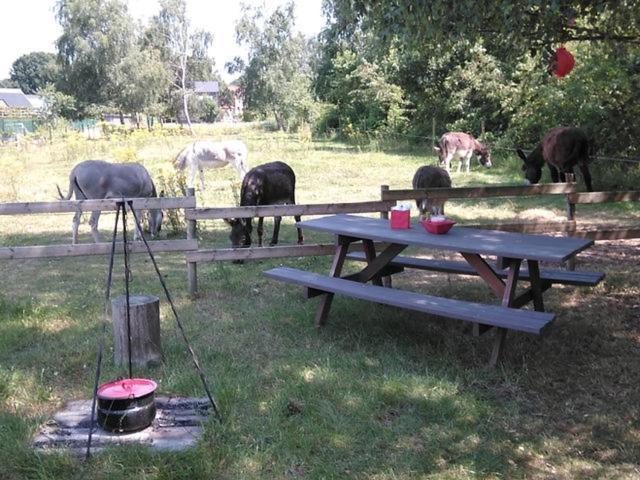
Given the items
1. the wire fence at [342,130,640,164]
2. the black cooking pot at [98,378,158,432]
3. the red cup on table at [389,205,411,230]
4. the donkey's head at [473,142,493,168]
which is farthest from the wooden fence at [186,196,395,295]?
the donkey's head at [473,142,493,168]

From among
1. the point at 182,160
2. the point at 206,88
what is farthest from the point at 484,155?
the point at 206,88

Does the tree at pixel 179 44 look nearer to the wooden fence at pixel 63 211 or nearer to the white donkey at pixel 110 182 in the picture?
the white donkey at pixel 110 182

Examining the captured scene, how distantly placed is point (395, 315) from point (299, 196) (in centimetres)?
881

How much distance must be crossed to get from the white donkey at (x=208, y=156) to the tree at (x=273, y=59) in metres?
37.6

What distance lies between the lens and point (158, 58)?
174 ft

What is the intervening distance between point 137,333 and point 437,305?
233 cm

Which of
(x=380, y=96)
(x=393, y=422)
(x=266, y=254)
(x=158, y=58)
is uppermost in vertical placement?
(x=158, y=58)

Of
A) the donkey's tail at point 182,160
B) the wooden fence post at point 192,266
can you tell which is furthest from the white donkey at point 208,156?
the wooden fence post at point 192,266

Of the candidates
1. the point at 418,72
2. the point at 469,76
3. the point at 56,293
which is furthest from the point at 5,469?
the point at 418,72

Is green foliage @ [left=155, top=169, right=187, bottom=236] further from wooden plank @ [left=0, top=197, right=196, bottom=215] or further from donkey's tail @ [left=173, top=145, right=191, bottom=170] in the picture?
wooden plank @ [left=0, top=197, right=196, bottom=215]

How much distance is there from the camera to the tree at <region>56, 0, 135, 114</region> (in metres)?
50.7

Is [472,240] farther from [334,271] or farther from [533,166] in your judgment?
[533,166]

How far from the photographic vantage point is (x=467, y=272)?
19.0ft

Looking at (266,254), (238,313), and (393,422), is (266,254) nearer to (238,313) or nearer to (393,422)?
(238,313)
